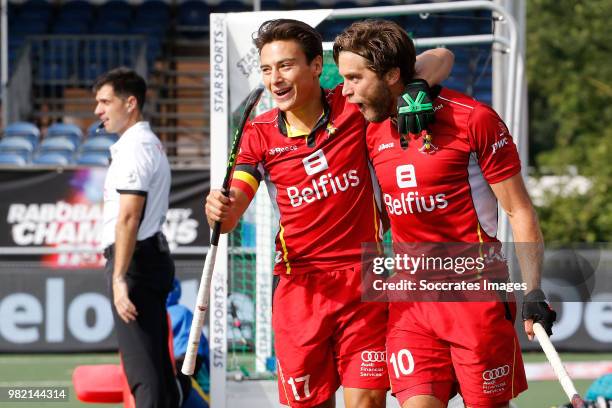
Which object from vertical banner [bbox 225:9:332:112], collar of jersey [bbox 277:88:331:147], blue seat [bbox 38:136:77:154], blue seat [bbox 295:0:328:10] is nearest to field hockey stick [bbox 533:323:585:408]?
collar of jersey [bbox 277:88:331:147]

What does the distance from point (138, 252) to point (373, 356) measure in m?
1.97

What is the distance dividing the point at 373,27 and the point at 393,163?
0.54 meters

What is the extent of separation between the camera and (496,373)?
4.28 meters

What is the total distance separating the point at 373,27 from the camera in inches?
171

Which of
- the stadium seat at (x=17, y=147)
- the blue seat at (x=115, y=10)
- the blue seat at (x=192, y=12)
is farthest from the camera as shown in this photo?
the blue seat at (x=192, y=12)

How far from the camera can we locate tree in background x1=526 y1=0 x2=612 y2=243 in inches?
791

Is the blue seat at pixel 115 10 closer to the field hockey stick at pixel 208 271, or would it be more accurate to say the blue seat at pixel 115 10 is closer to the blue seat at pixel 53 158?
the blue seat at pixel 53 158

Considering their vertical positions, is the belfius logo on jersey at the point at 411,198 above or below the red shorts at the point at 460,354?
above

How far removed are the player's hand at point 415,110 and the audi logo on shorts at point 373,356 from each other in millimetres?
954

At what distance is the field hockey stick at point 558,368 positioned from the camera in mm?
3728

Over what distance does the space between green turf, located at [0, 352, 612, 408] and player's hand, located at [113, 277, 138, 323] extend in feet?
5.06

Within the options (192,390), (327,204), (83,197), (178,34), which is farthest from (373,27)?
(178,34)

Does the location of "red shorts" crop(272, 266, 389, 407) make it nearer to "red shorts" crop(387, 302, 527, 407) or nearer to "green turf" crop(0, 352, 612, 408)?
"red shorts" crop(387, 302, 527, 407)

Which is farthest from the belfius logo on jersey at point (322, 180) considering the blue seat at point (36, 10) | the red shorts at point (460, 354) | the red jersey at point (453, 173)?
the blue seat at point (36, 10)
